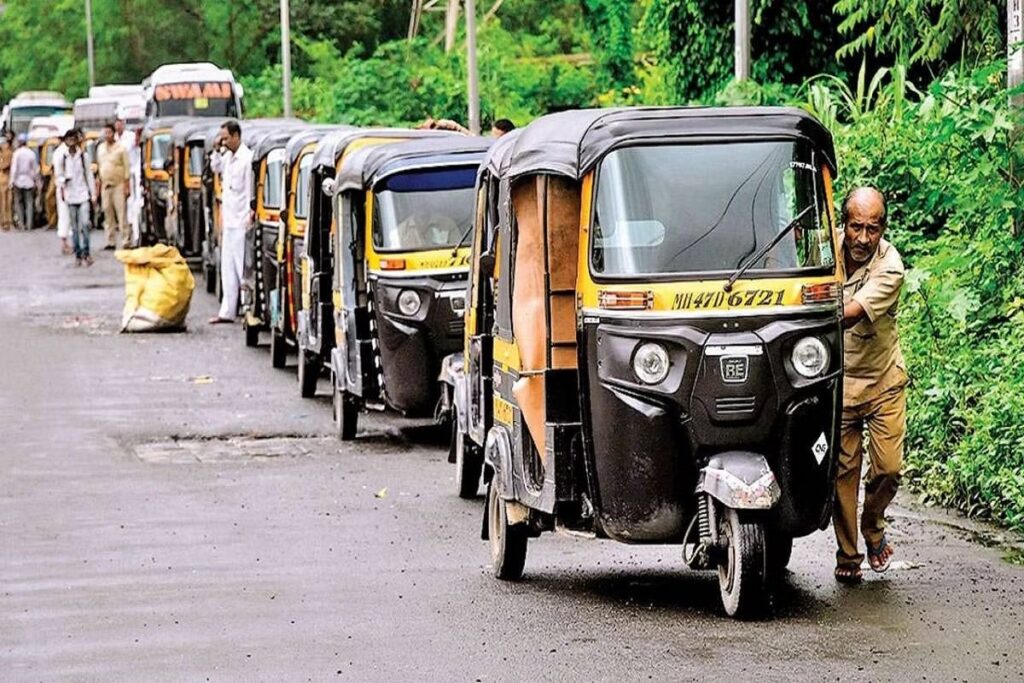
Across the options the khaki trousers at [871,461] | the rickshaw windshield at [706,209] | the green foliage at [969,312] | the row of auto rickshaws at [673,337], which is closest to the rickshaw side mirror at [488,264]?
the row of auto rickshaws at [673,337]

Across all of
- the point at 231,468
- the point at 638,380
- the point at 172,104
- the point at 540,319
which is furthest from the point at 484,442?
the point at 172,104

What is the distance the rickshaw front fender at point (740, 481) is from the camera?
8.71 metres

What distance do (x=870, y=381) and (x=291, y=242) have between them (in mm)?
10612

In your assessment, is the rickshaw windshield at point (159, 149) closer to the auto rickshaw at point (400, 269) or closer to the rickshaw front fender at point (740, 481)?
the auto rickshaw at point (400, 269)

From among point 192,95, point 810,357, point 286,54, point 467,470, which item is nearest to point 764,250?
point 810,357

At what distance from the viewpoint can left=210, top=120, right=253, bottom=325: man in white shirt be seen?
24.0 meters

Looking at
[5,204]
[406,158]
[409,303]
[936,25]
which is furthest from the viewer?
[5,204]

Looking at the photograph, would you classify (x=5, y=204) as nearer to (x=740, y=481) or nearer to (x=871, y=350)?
(x=871, y=350)

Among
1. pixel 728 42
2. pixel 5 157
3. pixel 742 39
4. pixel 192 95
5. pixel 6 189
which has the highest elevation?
pixel 192 95

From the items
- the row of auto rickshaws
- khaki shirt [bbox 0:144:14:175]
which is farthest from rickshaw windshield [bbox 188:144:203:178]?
the row of auto rickshaws

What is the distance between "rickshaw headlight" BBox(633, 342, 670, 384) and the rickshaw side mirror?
2056 millimetres

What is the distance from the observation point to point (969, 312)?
530 inches

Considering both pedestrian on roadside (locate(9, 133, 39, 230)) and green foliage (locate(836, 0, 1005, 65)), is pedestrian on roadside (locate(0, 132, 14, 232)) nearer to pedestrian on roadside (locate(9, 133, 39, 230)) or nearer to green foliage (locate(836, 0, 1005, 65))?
pedestrian on roadside (locate(9, 133, 39, 230))

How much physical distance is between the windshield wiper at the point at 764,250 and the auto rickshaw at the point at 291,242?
988 cm
